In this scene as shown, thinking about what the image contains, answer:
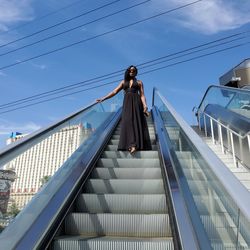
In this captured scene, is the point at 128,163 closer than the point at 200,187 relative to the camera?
No

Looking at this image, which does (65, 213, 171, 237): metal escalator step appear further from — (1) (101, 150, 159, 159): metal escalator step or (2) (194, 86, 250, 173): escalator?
(2) (194, 86, 250, 173): escalator

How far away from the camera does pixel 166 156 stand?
548 centimetres

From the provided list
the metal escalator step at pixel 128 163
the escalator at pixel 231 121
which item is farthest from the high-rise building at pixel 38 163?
the escalator at pixel 231 121

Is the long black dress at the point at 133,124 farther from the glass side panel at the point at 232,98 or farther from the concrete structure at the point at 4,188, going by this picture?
the concrete structure at the point at 4,188

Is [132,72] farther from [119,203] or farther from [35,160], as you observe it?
[35,160]

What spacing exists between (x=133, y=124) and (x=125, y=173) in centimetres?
136

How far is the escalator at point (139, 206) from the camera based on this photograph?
8.52 ft

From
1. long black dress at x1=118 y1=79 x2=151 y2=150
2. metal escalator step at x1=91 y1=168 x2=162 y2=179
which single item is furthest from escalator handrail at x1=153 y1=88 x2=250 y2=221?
long black dress at x1=118 y1=79 x2=151 y2=150

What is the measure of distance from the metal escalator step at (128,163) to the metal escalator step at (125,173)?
16.4 inches

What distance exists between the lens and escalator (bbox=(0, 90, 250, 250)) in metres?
2.60

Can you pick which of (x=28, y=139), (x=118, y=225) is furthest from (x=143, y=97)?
(x=28, y=139)

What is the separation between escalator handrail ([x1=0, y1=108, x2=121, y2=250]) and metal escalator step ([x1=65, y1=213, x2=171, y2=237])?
0.23m

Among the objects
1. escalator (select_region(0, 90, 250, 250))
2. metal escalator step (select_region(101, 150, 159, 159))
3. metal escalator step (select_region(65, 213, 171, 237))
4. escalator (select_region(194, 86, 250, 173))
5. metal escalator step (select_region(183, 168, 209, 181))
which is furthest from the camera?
escalator (select_region(194, 86, 250, 173))

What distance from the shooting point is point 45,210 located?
12.4 ft
